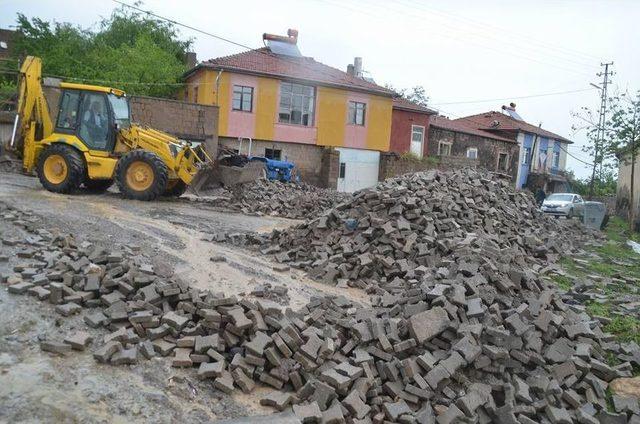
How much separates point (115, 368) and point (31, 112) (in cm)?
1042

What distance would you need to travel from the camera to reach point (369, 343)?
19.8 feet

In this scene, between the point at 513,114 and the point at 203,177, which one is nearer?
the point at 203,177

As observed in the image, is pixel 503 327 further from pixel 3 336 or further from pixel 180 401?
pixel 3 336

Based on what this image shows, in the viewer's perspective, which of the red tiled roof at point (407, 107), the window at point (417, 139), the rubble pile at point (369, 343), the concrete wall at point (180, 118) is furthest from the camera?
the window at point (417, 139)

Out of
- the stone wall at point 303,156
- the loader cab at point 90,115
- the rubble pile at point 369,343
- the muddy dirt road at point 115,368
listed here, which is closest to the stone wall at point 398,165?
the stone wall at point 303,156

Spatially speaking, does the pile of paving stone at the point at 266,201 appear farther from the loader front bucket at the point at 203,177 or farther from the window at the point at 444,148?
the window at the point at 444,148

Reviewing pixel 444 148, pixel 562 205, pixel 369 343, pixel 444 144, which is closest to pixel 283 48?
pixel 444 144

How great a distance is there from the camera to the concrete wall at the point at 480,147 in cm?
3450

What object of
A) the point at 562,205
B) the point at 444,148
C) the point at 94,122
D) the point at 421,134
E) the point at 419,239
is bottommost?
the point at 419,239

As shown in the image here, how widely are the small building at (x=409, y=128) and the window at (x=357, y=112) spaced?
2.84 m

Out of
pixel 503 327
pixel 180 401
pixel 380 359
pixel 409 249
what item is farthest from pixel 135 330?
A: pixel 409 249

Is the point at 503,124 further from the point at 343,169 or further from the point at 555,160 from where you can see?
the point at 343,169

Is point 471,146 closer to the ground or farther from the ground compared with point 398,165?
farther from the ground

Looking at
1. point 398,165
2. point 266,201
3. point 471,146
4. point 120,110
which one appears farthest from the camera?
point 471,146
